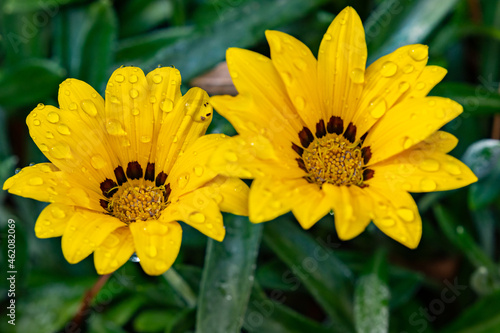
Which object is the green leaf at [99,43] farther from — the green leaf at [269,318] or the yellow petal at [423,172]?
the yellow petal at [423,172]

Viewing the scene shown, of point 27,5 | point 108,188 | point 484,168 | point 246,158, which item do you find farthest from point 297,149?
point 27,5

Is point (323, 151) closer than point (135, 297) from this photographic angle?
Yes

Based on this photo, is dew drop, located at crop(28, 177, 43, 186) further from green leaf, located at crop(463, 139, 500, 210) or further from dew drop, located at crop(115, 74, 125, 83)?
green leaf, located at crop(463, 139, 500, 210)

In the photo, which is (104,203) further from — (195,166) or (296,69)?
(296,69)

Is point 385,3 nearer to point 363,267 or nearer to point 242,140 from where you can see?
point 363,267

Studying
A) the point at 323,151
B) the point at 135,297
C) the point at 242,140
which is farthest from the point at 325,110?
the point at 135,297

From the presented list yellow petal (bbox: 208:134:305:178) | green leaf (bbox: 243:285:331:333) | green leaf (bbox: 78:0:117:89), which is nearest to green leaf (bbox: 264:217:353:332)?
green leaf (bbox: 243:285:331:333)
